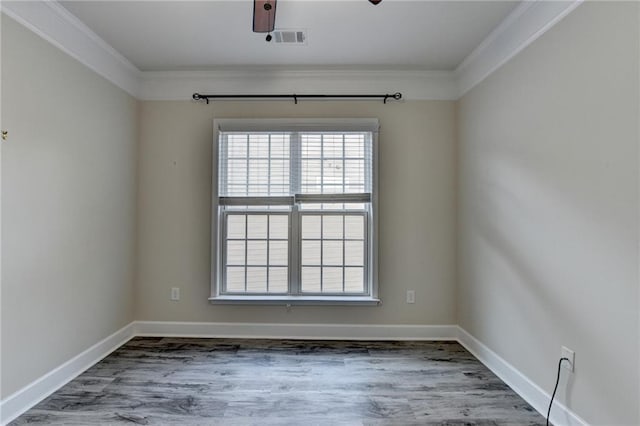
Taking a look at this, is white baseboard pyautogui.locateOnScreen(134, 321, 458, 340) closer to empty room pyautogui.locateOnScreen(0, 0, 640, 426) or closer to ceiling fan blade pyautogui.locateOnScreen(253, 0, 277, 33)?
empty room pyautogui.locateOnScreen(0, 0, 640, 426)

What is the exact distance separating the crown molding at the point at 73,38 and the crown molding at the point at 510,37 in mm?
3078

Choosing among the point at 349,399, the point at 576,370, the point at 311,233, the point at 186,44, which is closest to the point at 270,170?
the point at 311,233

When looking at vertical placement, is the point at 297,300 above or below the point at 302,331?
above

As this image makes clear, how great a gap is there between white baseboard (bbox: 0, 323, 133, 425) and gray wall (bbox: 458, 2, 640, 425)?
3196 mm

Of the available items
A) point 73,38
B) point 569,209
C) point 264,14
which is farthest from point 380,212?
point 73,38

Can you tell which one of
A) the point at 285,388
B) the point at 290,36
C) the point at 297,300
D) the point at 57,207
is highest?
the point at 290,36

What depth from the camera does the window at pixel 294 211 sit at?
3.28m

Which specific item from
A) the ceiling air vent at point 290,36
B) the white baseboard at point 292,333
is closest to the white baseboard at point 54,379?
the white baseboard at point 292,333

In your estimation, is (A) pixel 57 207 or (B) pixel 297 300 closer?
(A) pixel 57 207

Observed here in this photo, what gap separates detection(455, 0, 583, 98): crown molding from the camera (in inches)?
79.7

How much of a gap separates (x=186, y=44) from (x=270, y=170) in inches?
49.8

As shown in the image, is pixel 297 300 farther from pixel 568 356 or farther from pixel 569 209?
pixel 569 209

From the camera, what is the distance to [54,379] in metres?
2.30

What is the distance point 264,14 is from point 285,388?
2.33m
